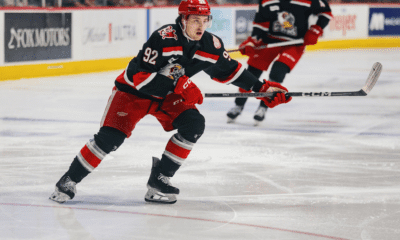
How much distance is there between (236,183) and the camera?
3480 millimetres

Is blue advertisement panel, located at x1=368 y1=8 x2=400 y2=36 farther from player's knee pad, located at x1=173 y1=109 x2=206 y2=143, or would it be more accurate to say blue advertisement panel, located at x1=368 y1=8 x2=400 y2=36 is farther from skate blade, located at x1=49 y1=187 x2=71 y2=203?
skate blade, located at x1=49 y1=187 x2=71 y2=203

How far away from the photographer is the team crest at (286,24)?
572cm

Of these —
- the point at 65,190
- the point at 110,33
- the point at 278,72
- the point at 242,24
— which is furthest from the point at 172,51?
the point at 242,24

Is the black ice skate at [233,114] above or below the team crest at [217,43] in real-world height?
below

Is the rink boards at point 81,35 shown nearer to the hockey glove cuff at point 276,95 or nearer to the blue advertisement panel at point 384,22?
the blue advertisement panel at point 384,22

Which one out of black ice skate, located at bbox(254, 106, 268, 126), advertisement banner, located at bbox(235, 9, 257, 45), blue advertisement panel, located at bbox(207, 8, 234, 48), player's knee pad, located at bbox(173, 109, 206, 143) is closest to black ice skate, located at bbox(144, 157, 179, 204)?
player's knee pad, located at bbox(173, 109, 206, 143)

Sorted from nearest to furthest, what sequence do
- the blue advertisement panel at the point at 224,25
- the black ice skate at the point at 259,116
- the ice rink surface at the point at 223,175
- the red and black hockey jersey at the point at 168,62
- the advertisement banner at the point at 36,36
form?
the ice rink surface at the point at 223,175, the red and black hockey jersey at the point at 168,62, the black ice skate at the point at 259,116, the advertisement banner at the point at 36,36, the blue advertisement panel at the point at 224,25

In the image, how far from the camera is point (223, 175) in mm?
3664

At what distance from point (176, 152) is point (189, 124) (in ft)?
0.48

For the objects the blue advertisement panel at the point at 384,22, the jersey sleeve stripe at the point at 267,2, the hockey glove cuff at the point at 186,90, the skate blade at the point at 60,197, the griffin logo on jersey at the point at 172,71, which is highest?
the griffin logo on jersey at the point at 172,71

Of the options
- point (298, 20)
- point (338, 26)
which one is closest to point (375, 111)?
point (298, 20)

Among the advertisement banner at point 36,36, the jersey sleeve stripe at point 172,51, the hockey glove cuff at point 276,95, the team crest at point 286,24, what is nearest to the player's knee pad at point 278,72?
the team crest at point 286,24

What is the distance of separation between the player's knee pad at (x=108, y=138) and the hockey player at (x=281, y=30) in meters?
2.74

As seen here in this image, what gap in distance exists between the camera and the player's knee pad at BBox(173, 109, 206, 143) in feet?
9.88
